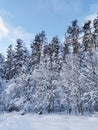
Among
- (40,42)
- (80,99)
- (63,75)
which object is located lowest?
(80,99)

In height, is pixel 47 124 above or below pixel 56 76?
below

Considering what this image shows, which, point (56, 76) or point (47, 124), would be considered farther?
point (56, 76)

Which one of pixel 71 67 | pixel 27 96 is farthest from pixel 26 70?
pixel 71 67

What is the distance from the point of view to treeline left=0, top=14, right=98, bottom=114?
41.8 metres

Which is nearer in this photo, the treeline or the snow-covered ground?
the snow-covered ground

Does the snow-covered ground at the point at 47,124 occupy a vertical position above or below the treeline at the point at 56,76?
below

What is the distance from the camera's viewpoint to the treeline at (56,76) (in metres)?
41.8

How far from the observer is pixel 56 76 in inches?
1882

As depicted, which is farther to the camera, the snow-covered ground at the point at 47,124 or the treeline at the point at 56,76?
the treeline at the point at 56,76

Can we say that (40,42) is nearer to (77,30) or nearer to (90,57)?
(77,30)

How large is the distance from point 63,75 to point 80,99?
5.36 m

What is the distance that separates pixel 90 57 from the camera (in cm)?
4200

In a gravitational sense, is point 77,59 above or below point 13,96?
above

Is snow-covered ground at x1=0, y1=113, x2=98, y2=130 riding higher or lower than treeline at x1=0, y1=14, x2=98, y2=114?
lower
